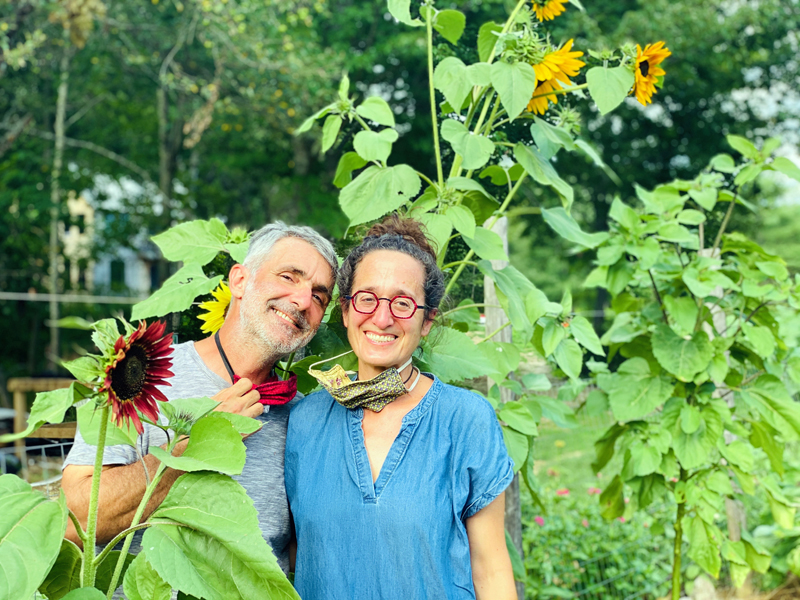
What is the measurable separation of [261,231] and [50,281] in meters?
12.6

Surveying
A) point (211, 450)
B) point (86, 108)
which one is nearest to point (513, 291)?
point (211, 450)

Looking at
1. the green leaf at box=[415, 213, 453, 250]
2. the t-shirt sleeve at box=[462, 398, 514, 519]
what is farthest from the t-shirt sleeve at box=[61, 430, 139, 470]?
the green leaf at box=[415, 213, 453, 250]

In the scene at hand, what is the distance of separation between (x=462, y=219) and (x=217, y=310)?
2.29ft

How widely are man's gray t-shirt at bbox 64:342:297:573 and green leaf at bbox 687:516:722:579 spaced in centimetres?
190

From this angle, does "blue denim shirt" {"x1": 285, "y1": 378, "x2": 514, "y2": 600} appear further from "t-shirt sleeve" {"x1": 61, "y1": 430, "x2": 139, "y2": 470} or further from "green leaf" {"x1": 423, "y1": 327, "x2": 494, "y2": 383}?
"t-shirt sleeve" {"x1": 61, "y1": 430, "x2": 139, "y2": 470}

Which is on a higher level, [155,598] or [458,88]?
[458,88]

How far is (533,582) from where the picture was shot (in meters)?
3.41

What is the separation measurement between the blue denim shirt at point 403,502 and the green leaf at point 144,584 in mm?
399

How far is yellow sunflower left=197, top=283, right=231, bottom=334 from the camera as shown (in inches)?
79.3

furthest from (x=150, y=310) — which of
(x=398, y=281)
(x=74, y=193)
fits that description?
(x=74, y=193)

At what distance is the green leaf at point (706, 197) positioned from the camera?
307 cm

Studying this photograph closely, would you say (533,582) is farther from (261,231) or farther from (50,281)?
(50,281)

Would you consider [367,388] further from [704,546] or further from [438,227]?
[704,546]

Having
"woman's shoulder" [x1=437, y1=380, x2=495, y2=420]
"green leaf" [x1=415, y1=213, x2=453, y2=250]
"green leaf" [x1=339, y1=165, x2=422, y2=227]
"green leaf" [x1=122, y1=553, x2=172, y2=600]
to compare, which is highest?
"green leaf" [x1=339, y1=165, x2=422, y2=227]
